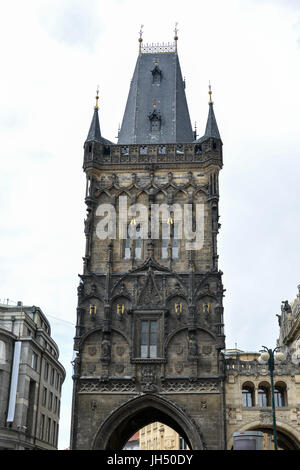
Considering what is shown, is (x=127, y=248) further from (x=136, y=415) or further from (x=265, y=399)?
(x=265, y=399)

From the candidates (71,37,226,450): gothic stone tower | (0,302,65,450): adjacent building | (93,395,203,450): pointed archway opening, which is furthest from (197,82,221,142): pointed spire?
(0,302,65,450): adjacent building

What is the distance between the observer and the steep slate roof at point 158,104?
45.6m

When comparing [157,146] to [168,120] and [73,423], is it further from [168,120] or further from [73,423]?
[73,423]

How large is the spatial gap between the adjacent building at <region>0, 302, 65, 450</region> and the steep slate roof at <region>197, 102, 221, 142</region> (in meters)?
21.5

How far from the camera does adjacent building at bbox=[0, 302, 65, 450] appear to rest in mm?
43875

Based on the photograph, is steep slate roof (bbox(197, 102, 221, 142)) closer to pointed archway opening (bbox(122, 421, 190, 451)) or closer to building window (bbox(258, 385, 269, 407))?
building window (bbox(258, 385, 269, 407))

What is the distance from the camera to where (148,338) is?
37781 millimetres

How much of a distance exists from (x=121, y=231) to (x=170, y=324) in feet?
25.3

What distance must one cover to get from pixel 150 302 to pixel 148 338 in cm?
238

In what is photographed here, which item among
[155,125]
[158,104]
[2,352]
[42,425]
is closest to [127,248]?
[155,125]

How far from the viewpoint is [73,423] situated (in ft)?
117

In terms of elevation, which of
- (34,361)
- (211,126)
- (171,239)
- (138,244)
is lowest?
(34,361)
